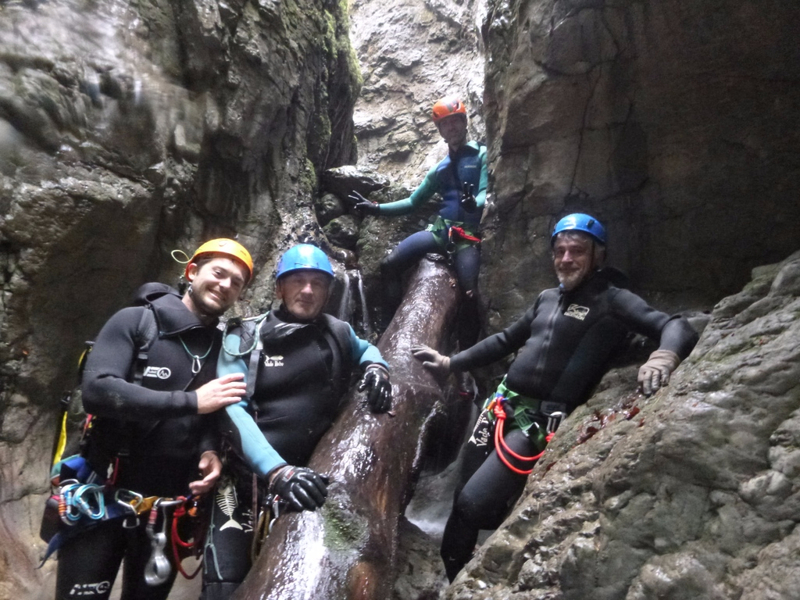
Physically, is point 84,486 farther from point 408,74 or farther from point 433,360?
point 408,74

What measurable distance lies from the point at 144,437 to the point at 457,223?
3.93m

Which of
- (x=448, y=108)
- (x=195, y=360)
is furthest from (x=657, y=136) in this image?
(x=195, y=360)

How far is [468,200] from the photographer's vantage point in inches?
223

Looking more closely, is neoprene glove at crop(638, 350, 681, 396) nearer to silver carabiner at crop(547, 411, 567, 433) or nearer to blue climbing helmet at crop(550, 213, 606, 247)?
silver carabiner at crop(547, 411, 567, 433)

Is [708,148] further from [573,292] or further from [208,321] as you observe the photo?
[208,321]

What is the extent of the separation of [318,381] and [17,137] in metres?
2.89

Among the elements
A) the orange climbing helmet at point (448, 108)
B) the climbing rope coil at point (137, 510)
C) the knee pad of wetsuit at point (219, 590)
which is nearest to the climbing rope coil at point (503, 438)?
the knee pad of wetsuit at point (219, 590)

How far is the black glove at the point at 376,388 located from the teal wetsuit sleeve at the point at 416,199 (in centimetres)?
328

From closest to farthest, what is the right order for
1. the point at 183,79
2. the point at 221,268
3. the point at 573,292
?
1. the point at 221,268
2. the point at 573,292
3. the point at 183,79

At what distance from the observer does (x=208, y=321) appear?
3271 millimetres

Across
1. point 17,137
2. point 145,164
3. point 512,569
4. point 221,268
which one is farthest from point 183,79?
point 512,569

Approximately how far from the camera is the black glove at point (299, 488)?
2.74 m

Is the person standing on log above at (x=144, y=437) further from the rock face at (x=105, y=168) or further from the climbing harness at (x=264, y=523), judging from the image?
the rock face at (x=105, y=168)

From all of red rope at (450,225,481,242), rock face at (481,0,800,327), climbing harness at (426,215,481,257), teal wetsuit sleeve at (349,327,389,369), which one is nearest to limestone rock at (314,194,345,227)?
climbing harness at (426,215,481,257)
